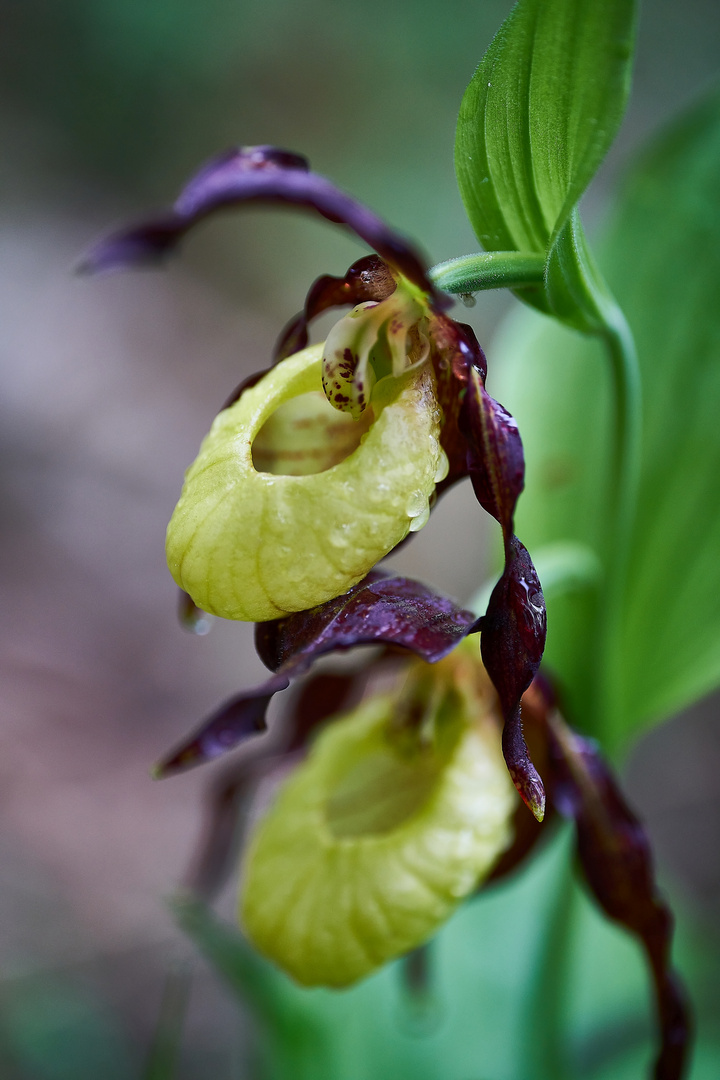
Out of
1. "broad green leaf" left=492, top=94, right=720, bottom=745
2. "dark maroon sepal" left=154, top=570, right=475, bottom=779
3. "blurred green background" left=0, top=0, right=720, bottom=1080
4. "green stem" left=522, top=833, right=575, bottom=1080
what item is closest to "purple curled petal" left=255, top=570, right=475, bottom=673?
"dark maroon sepal" left=154, top=570, right=475, bottom=779

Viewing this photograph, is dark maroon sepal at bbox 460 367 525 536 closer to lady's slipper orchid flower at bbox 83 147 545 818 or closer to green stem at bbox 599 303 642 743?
lady's slipper orchid flower at bbox 83 147 545 818

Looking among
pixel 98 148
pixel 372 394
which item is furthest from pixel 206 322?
pixel 372 394

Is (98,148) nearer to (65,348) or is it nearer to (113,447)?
(65,348)

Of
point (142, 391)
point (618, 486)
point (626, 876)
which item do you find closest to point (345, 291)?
point (618, 486)

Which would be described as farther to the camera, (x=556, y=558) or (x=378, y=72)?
(x=378, y=72)

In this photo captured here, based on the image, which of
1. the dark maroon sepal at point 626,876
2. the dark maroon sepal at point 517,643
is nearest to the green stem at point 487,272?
the dark maroon sepal at point 517,643

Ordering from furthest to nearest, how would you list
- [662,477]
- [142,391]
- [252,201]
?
[142,391] < [662,477] < [252,201]

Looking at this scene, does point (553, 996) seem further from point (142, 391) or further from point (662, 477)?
point (142, 391)

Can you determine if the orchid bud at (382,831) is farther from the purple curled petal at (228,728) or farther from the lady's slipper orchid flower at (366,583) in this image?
the purple curled petal at (228,728)
